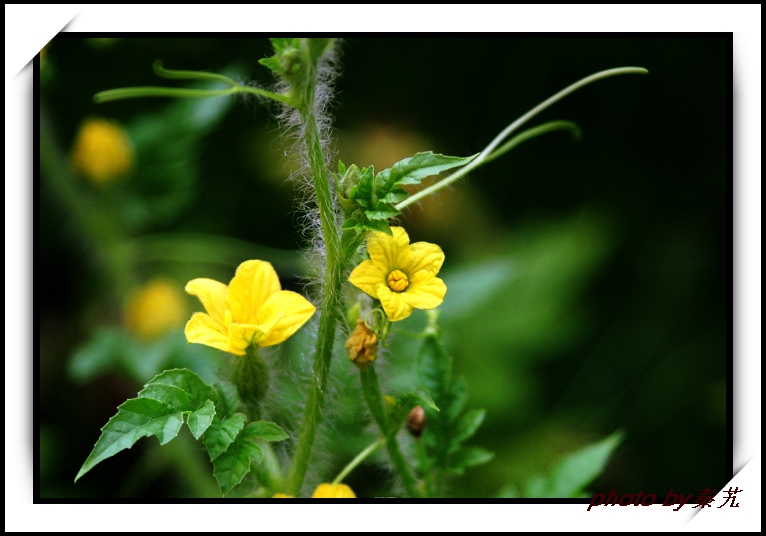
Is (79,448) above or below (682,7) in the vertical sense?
below

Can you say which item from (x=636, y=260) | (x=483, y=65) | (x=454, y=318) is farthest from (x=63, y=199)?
(x=636, y=260)

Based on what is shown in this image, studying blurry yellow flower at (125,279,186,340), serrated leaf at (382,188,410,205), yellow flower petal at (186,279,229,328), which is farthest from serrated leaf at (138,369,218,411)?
blurry yellow flower at (125,279,186,340)

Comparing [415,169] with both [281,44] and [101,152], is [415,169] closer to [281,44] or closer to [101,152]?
[281,44]

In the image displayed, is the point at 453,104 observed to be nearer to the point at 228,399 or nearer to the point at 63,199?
the point at 63,199

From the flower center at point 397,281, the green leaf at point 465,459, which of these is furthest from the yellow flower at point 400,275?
the green leaf at point 465,459

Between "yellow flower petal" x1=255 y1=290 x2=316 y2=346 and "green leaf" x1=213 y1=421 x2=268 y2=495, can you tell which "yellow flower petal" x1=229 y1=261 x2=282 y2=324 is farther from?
"green leaf" x1=213 y1=421 x2=268 y2=495

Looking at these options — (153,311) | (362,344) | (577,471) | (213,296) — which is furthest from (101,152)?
(577,471)
